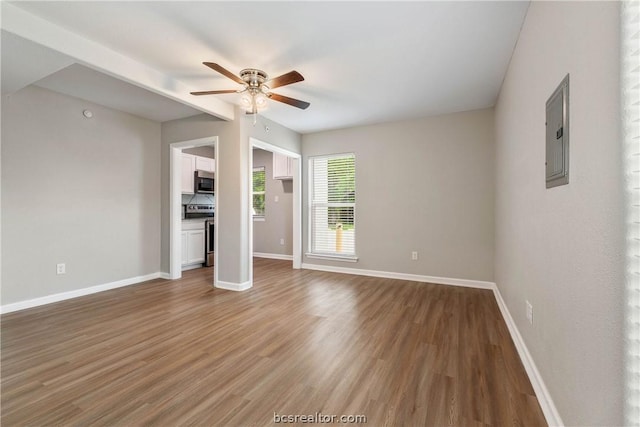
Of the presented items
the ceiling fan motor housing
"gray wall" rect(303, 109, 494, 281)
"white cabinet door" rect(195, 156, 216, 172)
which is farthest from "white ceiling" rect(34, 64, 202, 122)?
"gray wall" rect(303, 109, 494, 281)

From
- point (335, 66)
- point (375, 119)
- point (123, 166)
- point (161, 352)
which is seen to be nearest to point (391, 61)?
point (335, 66)

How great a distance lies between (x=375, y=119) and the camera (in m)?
4.36

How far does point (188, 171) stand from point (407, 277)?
174 inches

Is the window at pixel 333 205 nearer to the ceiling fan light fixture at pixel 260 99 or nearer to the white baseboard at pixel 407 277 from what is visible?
the white baseboard at pixel 407 277

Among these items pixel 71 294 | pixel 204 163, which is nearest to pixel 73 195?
pixel 71 294

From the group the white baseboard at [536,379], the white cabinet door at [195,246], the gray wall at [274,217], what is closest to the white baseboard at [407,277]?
the gray wall at [274,217]

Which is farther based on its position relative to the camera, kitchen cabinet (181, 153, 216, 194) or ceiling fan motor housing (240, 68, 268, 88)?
kitchen cabinet (181, 153, 216, 194)

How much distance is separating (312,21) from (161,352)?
9.44ft

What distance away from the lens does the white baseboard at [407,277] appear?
3898mm

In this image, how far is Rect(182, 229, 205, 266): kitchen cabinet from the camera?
16.2ft

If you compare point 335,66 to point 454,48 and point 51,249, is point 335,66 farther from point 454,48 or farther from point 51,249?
point 51,249

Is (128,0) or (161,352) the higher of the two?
(128,0)

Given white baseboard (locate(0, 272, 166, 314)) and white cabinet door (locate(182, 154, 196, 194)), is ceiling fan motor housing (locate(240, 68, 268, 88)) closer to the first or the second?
white cabinet door (locate(182, 154, 196, 194))

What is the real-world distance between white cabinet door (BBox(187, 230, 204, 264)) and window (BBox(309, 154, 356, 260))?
217cm
